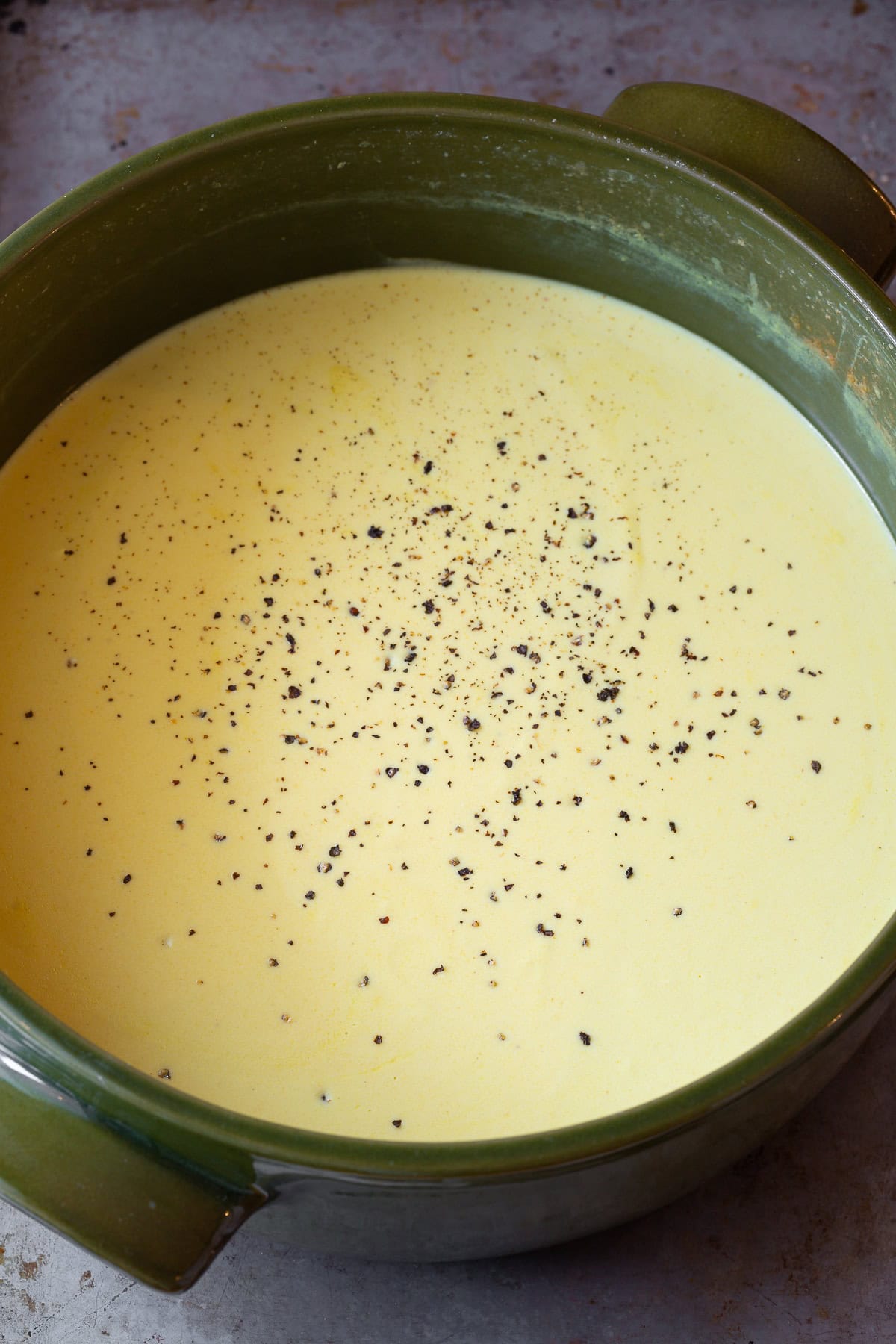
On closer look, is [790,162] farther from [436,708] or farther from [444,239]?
[436,708]

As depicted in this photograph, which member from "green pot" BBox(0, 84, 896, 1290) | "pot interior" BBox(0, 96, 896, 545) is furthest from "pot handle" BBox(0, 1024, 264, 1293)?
"pot interior" BBox(0, 96, 896, 545)

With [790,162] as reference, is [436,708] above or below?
below

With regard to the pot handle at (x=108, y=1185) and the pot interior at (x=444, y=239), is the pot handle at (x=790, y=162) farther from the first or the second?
the pot handle at (x=108, y=1185)

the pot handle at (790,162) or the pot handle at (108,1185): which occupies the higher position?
the pot handle at (790,162)

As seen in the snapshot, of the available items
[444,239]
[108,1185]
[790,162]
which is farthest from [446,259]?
[108,1185]

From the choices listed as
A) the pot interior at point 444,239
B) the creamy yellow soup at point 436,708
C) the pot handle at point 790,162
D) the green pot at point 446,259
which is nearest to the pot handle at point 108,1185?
the green pot at point 446,259

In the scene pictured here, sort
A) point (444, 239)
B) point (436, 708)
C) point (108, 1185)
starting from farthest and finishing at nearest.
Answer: point (444, 239), point (436, 708), point (108, 1185)

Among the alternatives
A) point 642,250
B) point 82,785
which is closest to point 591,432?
point 642,250
